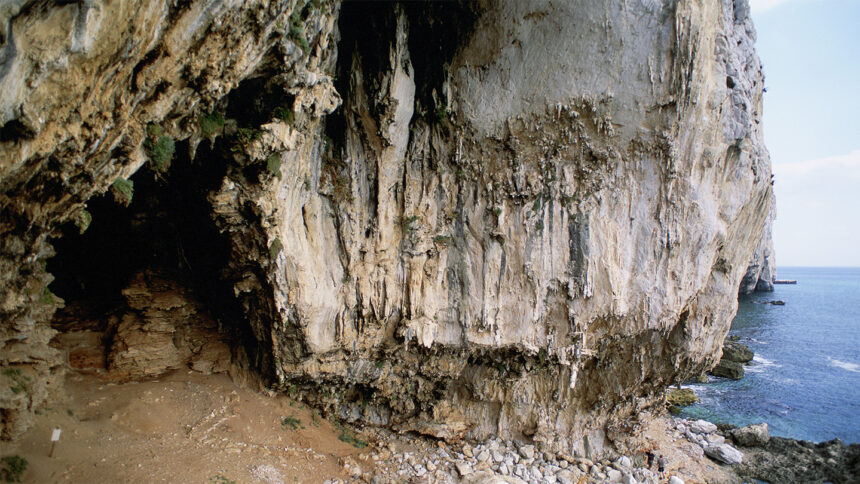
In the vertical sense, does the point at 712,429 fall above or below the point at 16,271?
below

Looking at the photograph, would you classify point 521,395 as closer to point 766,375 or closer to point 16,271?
point 16,271

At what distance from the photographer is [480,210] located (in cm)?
1121

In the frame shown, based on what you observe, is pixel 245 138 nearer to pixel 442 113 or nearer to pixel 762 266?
pixel 442 113

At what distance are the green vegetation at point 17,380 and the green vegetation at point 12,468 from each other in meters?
1.19

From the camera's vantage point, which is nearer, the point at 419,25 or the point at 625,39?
the point at 625,39

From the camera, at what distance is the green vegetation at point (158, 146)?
5.73m

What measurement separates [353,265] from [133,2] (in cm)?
727

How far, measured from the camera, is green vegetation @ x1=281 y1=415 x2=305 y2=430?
11180 mm

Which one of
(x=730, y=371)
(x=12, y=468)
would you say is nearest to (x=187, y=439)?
(x=12, y=468)

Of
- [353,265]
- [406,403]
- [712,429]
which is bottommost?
[712,429]

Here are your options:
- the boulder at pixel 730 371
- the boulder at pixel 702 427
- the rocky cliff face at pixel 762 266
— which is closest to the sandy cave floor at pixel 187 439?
the boulder at pixel 702 427

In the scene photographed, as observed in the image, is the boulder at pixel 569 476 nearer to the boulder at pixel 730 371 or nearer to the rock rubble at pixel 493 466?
the rock rubble at pixel 493 466

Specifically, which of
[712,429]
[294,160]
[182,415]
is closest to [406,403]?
[182,415]

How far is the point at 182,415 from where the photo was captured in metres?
9.98
